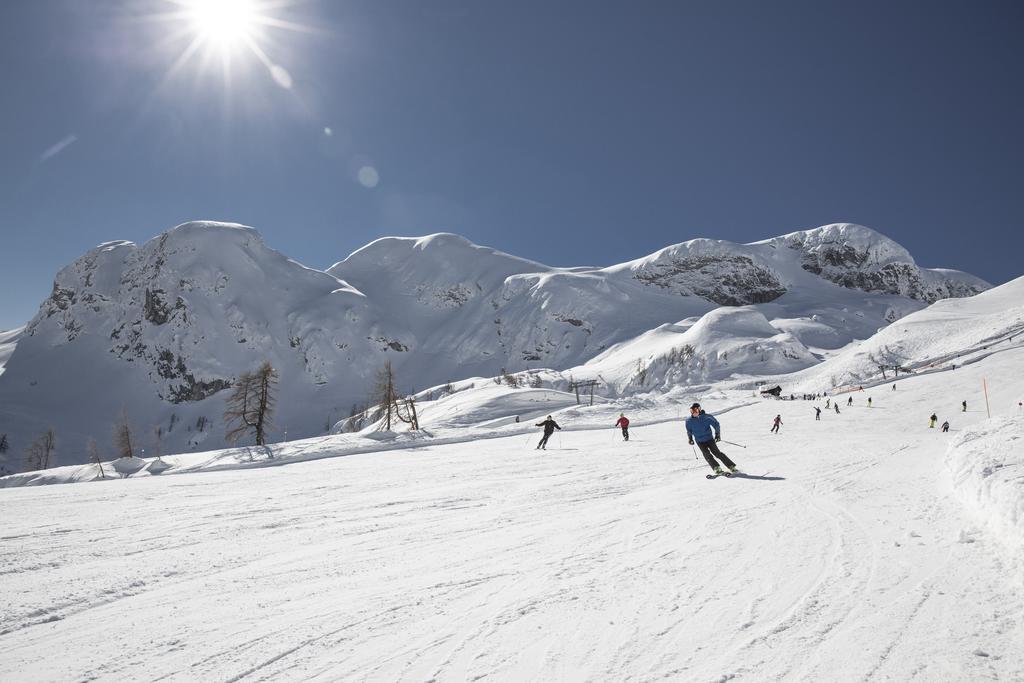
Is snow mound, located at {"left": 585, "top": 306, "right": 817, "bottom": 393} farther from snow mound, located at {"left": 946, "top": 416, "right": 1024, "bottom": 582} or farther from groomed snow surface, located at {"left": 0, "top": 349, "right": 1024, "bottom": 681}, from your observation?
groomed snow surface, located at {"left": 0, "top": 349, "right": 1024, "bottom": 681}

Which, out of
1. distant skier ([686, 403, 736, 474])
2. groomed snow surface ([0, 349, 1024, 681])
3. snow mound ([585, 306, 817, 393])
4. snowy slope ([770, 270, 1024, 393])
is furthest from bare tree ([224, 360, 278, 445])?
snow mound ([585, 306, 817, 393])

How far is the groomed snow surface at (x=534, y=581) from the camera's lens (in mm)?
3318

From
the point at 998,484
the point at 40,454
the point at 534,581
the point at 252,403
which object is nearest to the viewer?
the point at 534,581

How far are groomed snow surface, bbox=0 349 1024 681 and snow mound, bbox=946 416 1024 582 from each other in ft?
0.18

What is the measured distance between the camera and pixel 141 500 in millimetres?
9555

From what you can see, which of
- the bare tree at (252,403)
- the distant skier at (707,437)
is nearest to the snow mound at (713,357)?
the bare tree at (252,403)

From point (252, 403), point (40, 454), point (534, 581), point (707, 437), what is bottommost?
point (40, 454)

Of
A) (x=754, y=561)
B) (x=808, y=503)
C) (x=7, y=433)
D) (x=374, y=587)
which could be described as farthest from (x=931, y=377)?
(x=7, y=433)

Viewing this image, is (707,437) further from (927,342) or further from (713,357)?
(713,357)

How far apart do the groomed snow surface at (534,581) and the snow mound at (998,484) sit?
55 mm

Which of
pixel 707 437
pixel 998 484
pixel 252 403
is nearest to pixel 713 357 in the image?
pixel 252 403

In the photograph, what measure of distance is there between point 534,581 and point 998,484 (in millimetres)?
6262

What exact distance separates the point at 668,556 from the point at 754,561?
91 centimetres

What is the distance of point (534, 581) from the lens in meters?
4.81
